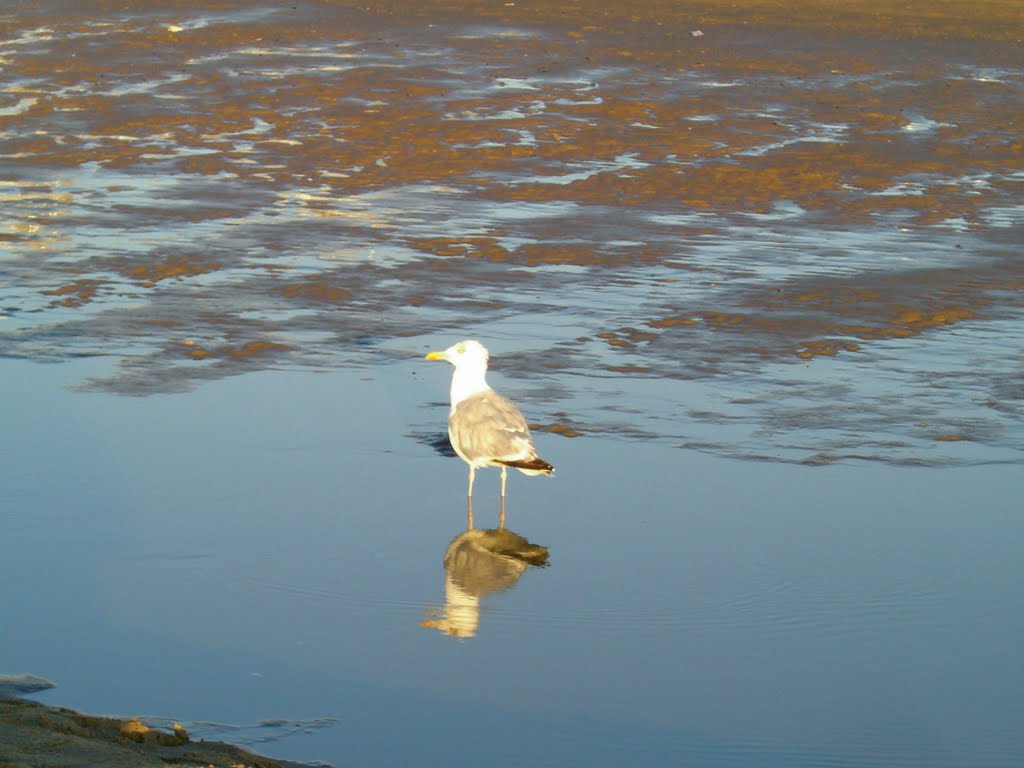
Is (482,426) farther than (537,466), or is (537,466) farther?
(482,426)

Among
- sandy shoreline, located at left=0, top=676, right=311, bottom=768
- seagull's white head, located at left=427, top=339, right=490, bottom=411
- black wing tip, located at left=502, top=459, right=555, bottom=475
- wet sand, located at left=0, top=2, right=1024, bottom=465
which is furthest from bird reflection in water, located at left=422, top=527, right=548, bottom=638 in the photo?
wet sand, located at left=0, top=2, right=1024, bottom=465

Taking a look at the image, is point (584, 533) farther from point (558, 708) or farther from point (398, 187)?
point (398, 187)

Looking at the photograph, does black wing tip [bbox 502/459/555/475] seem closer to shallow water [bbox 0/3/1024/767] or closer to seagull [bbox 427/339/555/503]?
seagull [bbox 427/339/555/503]

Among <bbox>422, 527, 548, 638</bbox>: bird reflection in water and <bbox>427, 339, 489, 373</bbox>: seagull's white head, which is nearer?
<bbox>422, 527, 548, 638</bbox>: bird reflection in water

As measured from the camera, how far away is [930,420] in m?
9.47

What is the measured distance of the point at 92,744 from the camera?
496cm

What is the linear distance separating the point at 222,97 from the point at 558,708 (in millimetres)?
15953

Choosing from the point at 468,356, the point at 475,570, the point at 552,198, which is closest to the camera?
the point at 475,570

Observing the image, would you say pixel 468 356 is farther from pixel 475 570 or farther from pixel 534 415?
pixel 475 570

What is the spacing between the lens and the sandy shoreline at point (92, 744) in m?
4.77

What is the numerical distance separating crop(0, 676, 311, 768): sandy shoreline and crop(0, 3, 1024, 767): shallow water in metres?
0.29

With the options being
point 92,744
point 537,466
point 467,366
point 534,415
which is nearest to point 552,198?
point 534,415

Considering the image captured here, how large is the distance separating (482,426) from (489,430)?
70 mm

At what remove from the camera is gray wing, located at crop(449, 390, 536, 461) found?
25.5 ft
